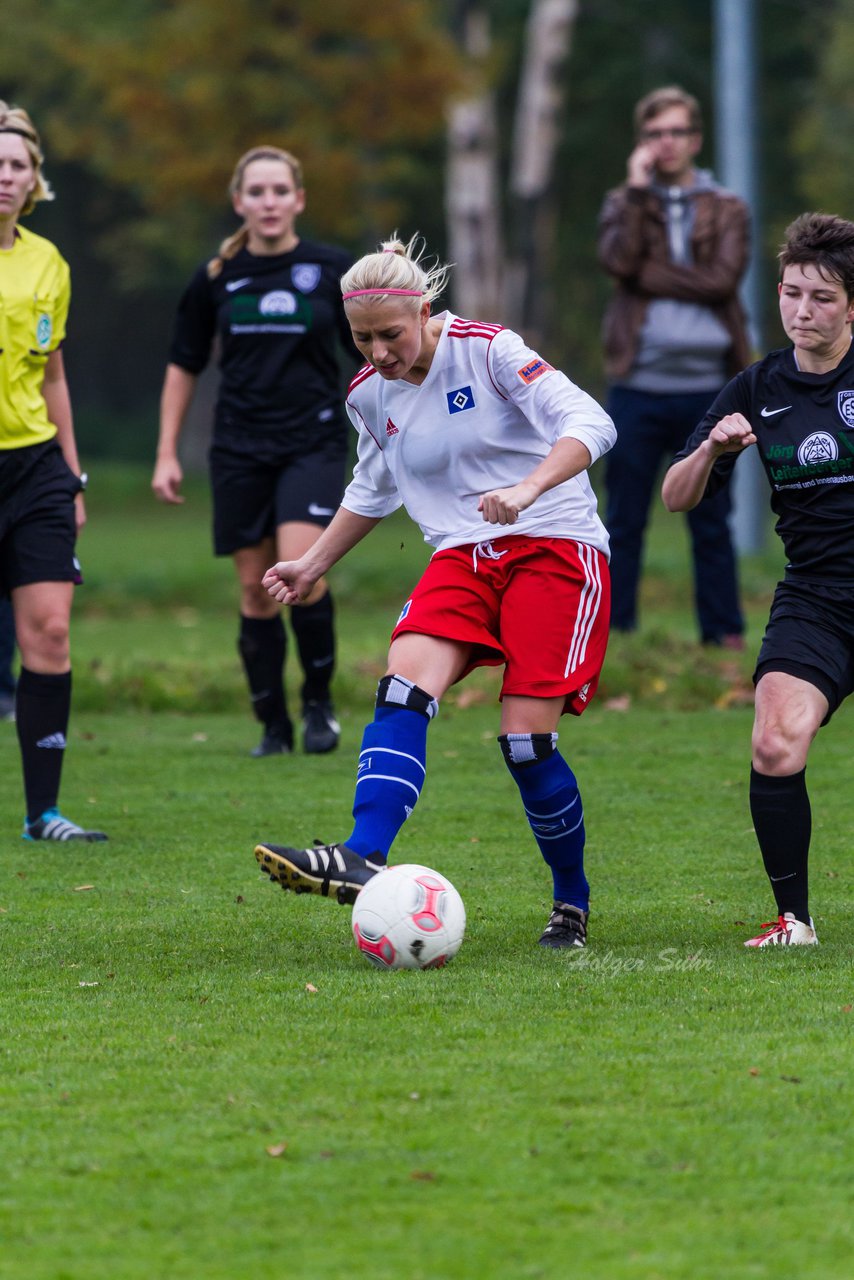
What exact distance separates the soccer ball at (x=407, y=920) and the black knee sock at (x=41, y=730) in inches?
94.8

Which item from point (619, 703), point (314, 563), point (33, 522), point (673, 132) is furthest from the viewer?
point (619, 703)

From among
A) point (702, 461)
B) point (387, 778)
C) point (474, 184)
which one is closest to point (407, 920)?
point (387, 778)

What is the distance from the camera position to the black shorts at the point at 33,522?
269 inches

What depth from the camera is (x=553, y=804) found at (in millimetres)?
5289

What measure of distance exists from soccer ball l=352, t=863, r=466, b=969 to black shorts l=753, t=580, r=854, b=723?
1008 mm

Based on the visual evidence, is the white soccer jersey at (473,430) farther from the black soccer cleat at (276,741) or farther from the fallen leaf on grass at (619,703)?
the fallen leaf on grass at (619,703)

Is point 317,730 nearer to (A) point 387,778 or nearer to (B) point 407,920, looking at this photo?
(A) point 387,778

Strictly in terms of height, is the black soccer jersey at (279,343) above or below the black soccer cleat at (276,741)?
above

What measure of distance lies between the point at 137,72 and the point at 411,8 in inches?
177

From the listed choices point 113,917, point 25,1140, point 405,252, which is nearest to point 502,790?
point 113,917

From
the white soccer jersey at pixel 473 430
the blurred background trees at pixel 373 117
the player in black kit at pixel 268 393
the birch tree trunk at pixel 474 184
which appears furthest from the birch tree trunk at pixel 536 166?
the white soccer jersey at pixel 473 430

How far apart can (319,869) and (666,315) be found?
6.51 m

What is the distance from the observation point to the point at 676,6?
38750 millimetres

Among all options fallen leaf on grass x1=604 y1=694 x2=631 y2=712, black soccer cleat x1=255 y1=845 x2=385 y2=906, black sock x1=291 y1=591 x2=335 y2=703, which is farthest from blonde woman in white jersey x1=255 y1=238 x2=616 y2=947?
fallen leaf on grass x1=604 y1=694 x2=631 y2=712
